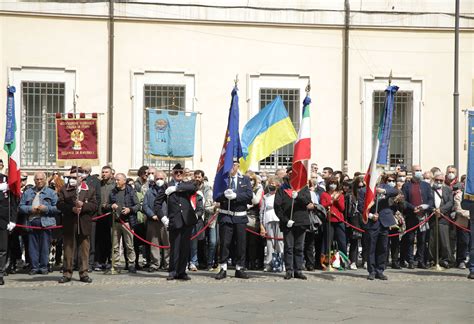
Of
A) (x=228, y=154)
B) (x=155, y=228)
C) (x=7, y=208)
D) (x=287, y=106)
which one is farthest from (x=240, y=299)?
(x=287, y=106)

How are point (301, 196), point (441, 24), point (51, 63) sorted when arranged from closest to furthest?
point (301, 196) → point (51, 63) → point (441, 24)

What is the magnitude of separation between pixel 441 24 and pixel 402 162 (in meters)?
4.13

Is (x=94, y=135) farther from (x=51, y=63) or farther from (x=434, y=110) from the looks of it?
(x=434, y=110)

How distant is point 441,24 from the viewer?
28000 mm

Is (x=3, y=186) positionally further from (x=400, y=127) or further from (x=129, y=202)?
(x=400, y=127)

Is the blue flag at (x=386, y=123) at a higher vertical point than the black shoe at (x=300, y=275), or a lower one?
higher

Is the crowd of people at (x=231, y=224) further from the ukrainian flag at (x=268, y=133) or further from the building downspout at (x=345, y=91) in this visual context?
the building downspout at (x=345, y=91)

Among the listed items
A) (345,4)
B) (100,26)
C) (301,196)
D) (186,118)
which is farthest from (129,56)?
(301,196)

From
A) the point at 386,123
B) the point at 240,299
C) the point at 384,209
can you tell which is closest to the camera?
the point at 240,299

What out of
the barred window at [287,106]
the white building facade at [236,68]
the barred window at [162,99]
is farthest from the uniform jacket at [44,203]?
the barred window at [287,106]

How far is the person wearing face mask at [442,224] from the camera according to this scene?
20.2 metres

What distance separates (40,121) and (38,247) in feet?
27.9

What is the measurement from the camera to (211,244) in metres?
19.4

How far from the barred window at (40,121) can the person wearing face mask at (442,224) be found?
11032 millimetres
